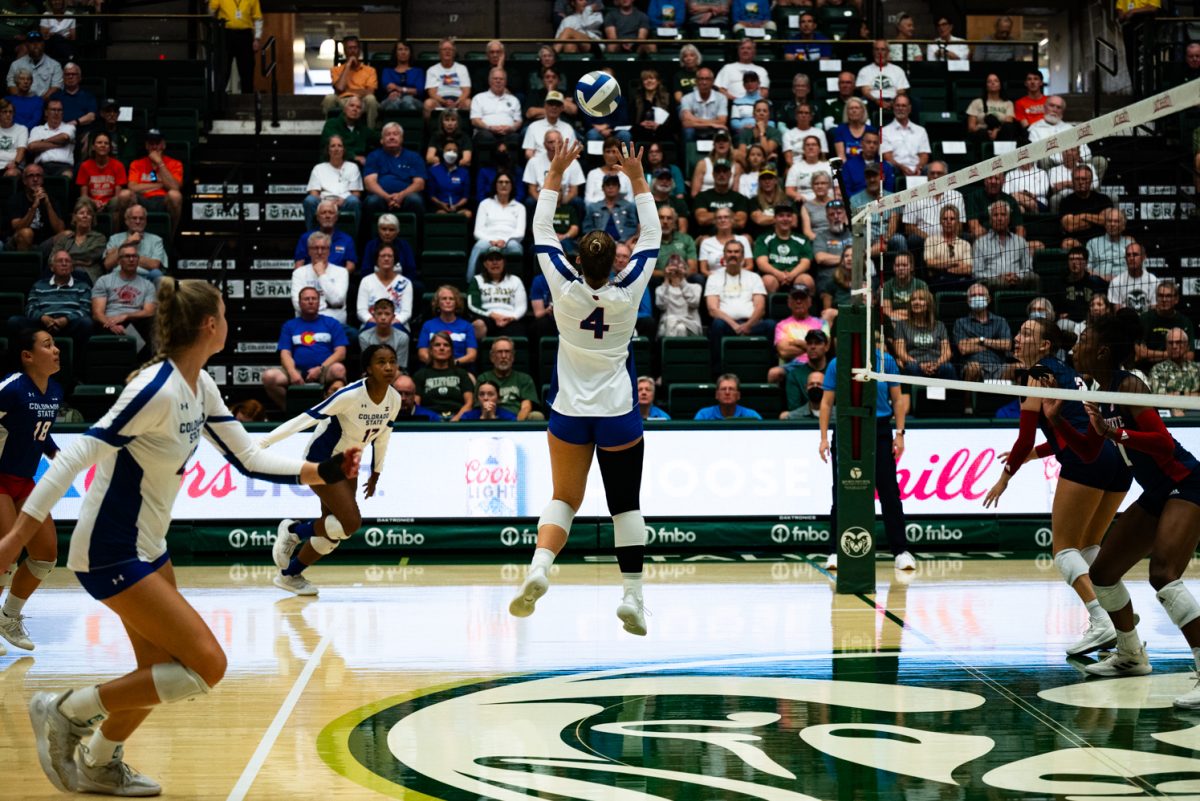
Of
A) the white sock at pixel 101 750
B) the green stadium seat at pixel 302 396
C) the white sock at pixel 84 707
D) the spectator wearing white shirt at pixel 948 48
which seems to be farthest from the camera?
the spectator wearing white shirt at pixel 948 48

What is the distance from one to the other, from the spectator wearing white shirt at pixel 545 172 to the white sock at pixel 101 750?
36.0 feet

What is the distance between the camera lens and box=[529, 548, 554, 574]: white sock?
6.71 meters

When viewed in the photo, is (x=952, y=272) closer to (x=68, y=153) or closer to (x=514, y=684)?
(x=514, y=684)

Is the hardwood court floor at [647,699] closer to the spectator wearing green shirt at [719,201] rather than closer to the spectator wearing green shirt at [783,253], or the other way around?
the spectator wearing green shirt at [783,253]

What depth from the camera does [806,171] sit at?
15.9 m

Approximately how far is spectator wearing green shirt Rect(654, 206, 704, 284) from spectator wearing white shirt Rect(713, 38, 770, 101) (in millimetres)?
3350

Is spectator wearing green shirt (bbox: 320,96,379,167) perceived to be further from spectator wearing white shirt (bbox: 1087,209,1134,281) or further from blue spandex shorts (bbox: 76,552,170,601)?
blue spandex shorts (bbox: 76,552,170,601)

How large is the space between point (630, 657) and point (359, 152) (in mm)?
10166

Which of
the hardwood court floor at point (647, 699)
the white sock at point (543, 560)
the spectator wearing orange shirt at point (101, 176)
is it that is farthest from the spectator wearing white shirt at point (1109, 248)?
the spectator wearing orange shirt at point (101, 176)

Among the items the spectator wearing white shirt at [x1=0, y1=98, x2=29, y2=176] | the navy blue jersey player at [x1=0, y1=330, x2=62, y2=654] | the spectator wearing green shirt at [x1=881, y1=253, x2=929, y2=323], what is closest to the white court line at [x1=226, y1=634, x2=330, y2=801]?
the navy blue jersey player at [x1=0, y1=330, x2=62, y2=654]

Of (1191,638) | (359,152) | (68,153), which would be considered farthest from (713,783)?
(68,153)

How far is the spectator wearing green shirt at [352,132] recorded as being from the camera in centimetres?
1625

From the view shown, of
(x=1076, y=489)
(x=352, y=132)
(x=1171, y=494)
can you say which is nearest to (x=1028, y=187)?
(x=352, y=132)

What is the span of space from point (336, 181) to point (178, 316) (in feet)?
36.0
